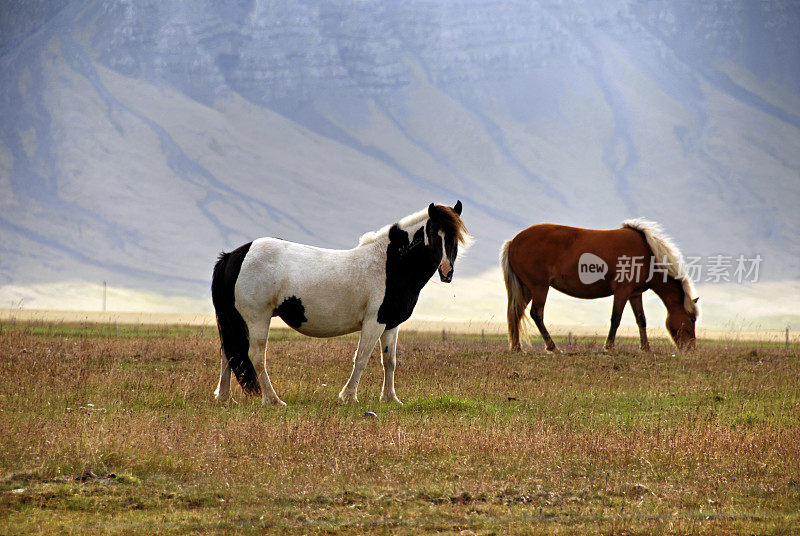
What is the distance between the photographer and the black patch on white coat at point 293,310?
481 inches

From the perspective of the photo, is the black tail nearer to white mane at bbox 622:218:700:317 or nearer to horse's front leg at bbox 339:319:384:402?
horse's front leg at bbox 339:319:384:402

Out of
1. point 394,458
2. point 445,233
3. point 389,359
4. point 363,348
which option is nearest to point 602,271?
point 389,359

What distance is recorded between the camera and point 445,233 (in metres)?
11.9

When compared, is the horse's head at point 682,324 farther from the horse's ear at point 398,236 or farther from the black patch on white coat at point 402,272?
the horse's ear at point 398,236

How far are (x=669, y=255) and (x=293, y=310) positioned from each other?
11435 millimetres

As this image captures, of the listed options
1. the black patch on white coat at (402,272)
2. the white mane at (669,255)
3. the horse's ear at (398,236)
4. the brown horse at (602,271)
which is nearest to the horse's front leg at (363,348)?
the black patch on white coat at (402,272)

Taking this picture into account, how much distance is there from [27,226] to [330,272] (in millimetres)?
174245

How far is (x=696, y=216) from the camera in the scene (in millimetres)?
181500

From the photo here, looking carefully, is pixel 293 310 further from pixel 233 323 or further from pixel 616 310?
pixel 616 310

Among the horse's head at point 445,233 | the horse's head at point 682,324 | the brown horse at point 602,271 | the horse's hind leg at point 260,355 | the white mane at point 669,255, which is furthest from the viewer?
the horse's head at point 682,324

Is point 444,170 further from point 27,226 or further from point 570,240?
point 570,240

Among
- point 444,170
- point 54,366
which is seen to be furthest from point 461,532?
point 444,170

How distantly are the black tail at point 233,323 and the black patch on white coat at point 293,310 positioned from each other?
2.12 feet

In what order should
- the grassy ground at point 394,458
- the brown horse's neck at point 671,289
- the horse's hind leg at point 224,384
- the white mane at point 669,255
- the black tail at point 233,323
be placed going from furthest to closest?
the brown horse's neck at point 671,289 → the white mane at point 669,255 → the horse's hind leg at point 224,384 → the black tail at point 233,323 → the grassy ground at point 394,458
